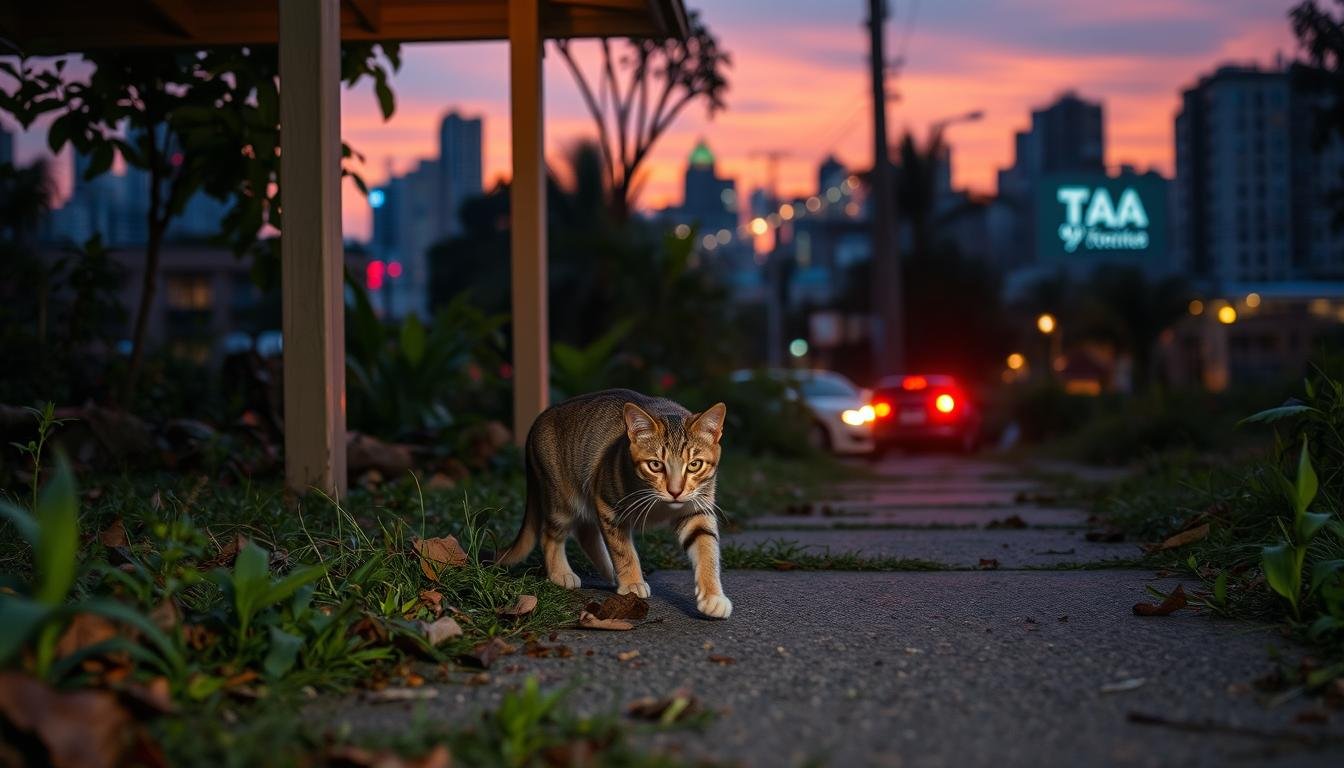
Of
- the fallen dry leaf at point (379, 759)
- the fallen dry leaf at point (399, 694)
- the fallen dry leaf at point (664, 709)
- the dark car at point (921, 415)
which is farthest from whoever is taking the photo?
the dark car at point (921, 415)

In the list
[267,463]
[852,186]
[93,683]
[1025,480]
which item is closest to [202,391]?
[267,463]

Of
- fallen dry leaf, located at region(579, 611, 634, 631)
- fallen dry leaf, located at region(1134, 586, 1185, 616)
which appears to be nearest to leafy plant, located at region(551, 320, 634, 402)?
fallen dry leaf, located at region(579, 611, 634, 631)

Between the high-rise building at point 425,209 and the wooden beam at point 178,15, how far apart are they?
4512 centimetres

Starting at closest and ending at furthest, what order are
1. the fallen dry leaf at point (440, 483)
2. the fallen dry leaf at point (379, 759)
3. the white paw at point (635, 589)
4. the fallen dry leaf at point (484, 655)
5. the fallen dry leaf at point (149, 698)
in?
1. the fallen dry leaf at point (379, 759)
2. the fallen dry leaf at point (149, 698)
3. the fallen dry leaf at point (484, 655)
4. the white paw at point (635, 589)
5. the fallen dry leaf at point (440, 483)

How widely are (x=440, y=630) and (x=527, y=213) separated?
17.0ft

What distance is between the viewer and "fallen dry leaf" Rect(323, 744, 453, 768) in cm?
253

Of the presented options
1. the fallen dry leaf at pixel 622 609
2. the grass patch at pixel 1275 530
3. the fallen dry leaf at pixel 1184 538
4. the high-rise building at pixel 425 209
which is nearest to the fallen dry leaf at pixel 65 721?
the fallen dry leaf at pixel 622 609

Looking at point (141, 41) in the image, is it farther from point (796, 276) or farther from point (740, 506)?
point (796, 276)

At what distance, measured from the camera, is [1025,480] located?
1296 cm

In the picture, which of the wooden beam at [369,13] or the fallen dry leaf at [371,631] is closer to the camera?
the fallen dry leaf at [371,631]

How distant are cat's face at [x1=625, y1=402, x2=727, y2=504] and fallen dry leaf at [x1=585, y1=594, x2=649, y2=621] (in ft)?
1.25

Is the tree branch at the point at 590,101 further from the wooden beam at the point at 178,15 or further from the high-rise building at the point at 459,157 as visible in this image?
the high-rise building at the point at 459,157

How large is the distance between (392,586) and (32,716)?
159 centimetres

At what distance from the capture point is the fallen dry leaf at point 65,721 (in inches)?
94.9
